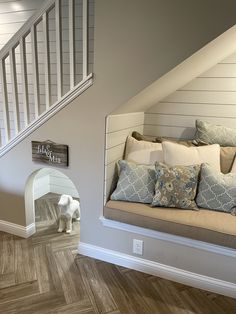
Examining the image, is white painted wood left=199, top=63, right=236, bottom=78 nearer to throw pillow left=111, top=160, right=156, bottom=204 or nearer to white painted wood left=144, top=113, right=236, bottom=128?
white painted wood left=144, top=113, right=236, bottom=128

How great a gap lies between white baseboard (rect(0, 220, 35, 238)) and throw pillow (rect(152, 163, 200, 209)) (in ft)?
4.43

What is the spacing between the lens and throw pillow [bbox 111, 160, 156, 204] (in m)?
2.01

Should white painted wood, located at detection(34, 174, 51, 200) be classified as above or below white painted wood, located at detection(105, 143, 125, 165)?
below

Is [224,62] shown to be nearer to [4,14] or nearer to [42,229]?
[42,229]

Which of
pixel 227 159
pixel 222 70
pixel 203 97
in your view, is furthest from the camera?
pixel 203 97

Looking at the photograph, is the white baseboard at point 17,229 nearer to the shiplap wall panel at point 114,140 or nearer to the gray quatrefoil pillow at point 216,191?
the shiplap wall panel at point 114,140

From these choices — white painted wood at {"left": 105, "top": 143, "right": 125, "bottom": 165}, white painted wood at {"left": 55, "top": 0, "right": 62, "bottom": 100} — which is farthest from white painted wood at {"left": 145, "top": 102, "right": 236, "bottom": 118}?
white painted wood at {"left": 55, "top": 0, "right": 62, "bottom": 100}

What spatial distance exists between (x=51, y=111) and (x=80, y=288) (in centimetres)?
142

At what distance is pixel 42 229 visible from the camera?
265cm

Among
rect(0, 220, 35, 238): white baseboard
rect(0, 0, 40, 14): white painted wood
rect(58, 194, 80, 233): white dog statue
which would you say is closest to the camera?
rect(0, 220, 35, 238): white baseboard

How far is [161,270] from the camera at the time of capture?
196 centimetres

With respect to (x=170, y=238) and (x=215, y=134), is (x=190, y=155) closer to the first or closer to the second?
(x=215, y=134)

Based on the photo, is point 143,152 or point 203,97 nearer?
point 143,152

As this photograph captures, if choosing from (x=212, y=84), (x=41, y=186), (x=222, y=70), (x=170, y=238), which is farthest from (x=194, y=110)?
(x=41, y=186)
